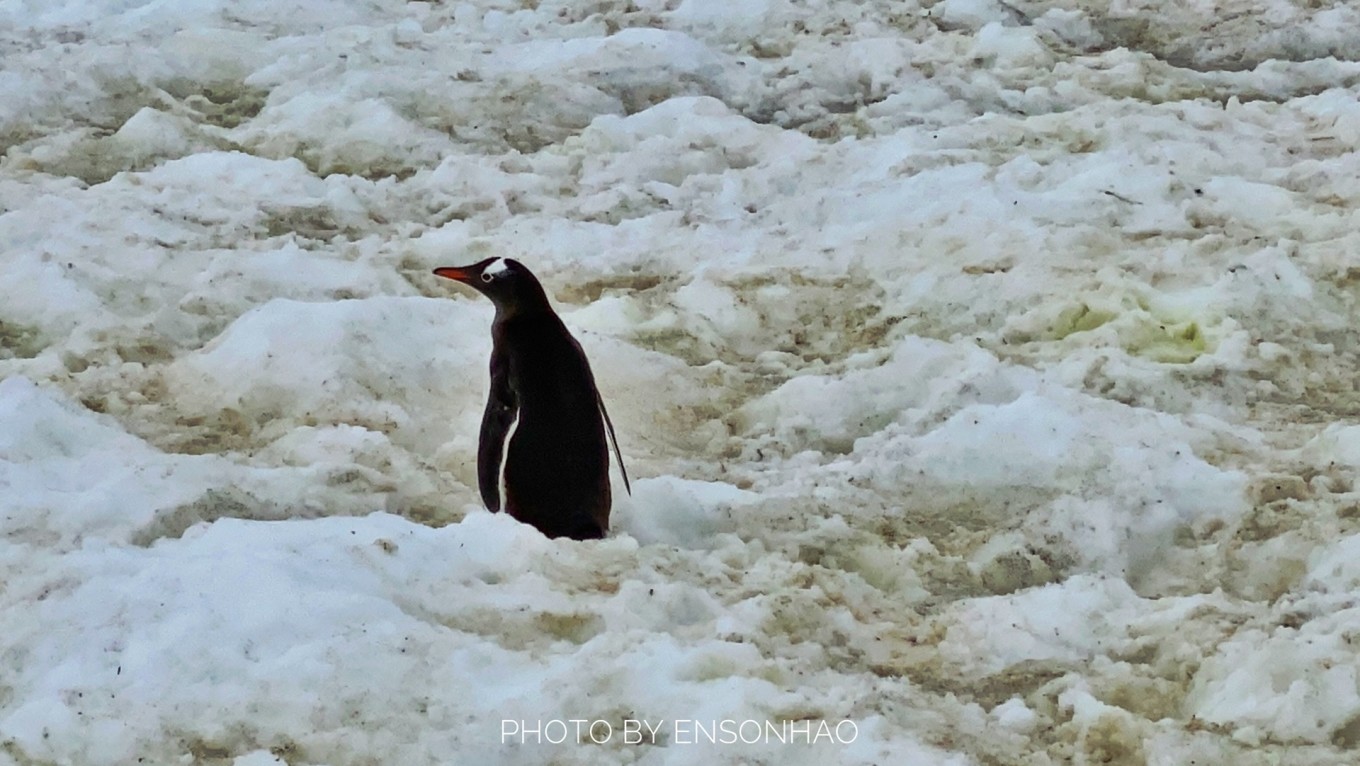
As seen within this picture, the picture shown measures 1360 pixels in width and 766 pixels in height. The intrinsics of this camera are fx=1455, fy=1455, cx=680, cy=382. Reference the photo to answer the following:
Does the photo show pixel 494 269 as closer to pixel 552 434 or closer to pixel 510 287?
pixel 510 287

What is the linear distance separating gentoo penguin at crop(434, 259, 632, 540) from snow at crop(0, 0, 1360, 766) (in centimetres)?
13

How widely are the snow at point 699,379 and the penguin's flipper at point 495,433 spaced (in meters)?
0.10

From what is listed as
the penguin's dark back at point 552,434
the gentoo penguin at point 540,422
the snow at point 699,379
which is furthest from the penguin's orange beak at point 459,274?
the snow at point 699,379

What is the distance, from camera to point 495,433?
2814 mm

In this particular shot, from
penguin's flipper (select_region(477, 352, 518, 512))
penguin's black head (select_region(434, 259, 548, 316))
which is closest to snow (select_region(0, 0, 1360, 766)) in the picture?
penguin's flipper (select_region(477, 352, 518, 512))

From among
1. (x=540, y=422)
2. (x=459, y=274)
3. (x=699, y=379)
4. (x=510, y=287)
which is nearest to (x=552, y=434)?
(x=540, y=422)

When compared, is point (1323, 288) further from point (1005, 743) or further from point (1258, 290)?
point (1005, 743)

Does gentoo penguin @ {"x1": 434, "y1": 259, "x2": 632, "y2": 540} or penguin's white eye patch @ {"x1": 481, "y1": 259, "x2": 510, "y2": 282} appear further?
penguin's white eye patch @ {"x1": 481, "y1": 259, "x2": 510, "y2": 282}

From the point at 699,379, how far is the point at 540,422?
2.61ft

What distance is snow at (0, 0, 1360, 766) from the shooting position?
2.10 meters

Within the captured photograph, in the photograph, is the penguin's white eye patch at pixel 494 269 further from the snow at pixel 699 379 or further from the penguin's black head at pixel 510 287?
the snow at pixel 699 379

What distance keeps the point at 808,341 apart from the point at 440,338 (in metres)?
0.94

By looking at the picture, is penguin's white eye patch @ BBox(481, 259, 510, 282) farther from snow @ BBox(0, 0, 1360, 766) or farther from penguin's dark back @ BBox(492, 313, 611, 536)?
snow @ BBox(0, 0, 1360, 766)

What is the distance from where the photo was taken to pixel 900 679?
89.9 inches
